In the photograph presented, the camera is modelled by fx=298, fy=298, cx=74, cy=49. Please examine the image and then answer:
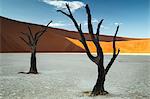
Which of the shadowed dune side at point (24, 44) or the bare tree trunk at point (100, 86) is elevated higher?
the shadowed dune side at point (24, 44)

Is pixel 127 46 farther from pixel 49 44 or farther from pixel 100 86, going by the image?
pixel 100 86

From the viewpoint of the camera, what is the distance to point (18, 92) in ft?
42.9

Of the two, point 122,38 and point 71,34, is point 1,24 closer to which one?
point 71,34

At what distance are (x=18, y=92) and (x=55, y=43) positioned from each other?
97.4 metres

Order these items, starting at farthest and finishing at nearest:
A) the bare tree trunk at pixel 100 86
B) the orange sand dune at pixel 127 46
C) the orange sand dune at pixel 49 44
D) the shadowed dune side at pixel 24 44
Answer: the orange sand dune at pixel 127 46 → the orange sand dune at pixel 49 44 → the shadowed dune side at pixel 24 44 → the bare tree trunk at pixel 100 86

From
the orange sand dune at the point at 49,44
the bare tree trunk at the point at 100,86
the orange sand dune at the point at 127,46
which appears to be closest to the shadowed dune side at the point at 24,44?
the orange sand dune at the point at 49,44

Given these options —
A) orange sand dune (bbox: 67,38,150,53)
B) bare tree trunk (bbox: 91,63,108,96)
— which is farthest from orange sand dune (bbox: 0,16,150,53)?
bare tree trunk (bbox: 91,63,108,96)

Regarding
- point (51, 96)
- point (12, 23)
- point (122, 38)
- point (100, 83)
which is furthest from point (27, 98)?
point (122, 38)

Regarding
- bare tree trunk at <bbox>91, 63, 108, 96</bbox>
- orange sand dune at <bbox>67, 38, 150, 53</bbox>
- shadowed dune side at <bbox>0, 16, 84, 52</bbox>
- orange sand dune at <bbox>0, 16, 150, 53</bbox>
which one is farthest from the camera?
orange sand dune at <bbox>67, 38, 150, 53</bbox>

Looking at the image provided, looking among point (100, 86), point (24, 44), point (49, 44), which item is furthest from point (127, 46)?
point (100, 86)

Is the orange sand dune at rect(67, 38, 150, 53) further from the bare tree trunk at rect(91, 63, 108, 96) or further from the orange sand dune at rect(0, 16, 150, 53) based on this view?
the bare tree trunk at rect(91, 63, 108, 96)

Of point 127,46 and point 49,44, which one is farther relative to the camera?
point 127,46

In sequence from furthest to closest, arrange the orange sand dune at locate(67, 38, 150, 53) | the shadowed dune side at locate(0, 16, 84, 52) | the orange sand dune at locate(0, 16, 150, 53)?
the orange sand dune at locate(67, 38, 150, 53) → the orange sand dune at locate(0, 16, 150, 53) → the shadowed dune side at locate(0, 16, 84, 52)

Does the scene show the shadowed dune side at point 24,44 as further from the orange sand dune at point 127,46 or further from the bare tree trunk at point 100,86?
the bare tree trunk at point 100,86
